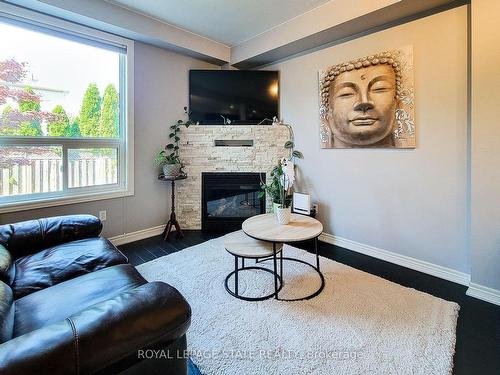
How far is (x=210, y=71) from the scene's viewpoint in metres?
3.70

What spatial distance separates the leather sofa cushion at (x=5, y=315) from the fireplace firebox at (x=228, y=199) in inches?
102

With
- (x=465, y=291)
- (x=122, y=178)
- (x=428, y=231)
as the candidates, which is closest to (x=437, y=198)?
(x=428, y=231)

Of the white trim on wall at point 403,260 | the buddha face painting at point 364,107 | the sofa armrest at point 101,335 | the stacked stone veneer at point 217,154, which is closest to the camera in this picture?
the sofa armrest at point 101,335

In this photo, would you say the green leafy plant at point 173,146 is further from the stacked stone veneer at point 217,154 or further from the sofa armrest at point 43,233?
the sofa armrest at point 43,233

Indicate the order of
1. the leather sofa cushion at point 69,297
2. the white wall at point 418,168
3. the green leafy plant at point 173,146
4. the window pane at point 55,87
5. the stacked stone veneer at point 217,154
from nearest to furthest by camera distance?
the leather sofa cushion at point 69,297 < the white wall at point 418,168 < the window pane at point 55,87 < the green leafy plant at point 173,146 < the stacked stone veneer at point 217,154

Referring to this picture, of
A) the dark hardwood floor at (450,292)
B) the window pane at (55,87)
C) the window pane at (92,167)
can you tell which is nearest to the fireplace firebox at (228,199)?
the dark hardwood floor at (450,292)

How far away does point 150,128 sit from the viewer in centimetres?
339

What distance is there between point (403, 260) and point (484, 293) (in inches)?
26.4

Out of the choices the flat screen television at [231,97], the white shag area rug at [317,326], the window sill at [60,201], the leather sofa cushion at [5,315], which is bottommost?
the white shag area rug at [317,326]

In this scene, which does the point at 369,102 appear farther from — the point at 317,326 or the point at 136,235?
the point at 136,235

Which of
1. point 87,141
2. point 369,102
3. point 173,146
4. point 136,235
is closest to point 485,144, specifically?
point 369,102

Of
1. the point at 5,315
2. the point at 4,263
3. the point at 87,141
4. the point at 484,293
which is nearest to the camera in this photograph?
the point at 5,315

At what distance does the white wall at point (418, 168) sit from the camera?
7.47ft

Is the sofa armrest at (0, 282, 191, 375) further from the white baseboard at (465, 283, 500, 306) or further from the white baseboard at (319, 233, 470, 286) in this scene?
the white baseboard at (319, 233, 470, 286)
